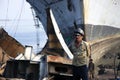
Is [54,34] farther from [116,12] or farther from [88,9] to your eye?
[116,12]

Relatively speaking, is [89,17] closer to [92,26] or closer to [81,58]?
[92,26]

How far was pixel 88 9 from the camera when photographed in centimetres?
1638

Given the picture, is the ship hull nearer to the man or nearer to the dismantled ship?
the dismantled ship

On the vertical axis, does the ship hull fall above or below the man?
above

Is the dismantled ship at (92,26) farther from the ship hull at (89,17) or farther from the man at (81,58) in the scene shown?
the man at (81,58)

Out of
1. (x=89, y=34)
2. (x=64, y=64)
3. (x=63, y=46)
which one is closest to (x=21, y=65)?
(x=64, y=64)

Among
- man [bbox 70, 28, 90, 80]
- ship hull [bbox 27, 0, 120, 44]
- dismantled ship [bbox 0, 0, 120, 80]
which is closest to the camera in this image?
man [bbox 70, 28, 90, 80]

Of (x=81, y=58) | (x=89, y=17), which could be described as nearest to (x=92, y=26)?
(x=89, y=17)

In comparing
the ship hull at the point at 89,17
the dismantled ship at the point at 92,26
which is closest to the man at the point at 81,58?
the dismantled ship at the point at 92,26

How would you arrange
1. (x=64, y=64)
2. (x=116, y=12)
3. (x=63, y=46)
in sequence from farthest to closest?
(x=116, y=12), (x=63, y=46), (x=64, y=64)

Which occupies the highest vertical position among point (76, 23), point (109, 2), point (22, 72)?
point (109, 2)

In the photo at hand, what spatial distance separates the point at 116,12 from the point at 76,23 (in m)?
2.43

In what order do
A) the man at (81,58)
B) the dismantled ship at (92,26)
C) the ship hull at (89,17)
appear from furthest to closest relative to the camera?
the ship hull at (89,17) < the dismantled ship at (92,26) < the man at (81,58)

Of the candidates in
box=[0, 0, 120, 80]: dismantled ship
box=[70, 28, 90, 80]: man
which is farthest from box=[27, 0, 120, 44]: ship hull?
box=[70, 28, 90, 80]: man
